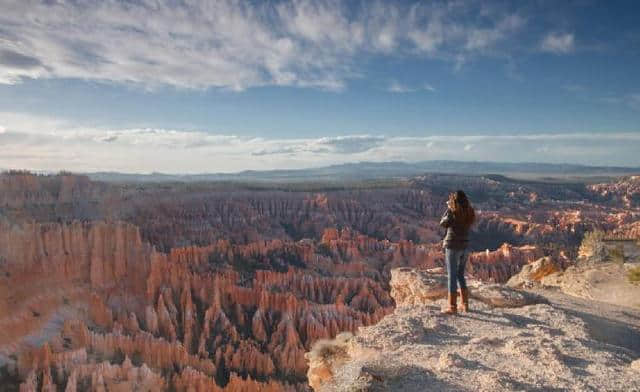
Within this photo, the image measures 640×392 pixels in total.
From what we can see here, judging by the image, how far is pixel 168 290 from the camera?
2116 centimetres

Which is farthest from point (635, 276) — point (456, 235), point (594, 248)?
point (456, 235)

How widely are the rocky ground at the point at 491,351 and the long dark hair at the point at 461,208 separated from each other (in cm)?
148

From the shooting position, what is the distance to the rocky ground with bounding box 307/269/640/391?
5.04 m

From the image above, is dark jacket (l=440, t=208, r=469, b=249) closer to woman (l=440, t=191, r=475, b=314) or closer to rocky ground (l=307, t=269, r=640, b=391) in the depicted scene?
woman (l=440, t=191, r=475, b=314)

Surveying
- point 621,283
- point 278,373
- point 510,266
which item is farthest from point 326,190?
point 621,283

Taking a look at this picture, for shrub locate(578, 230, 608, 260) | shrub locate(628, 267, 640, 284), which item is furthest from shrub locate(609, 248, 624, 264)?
shrub locate(628, 267, 640, 284)

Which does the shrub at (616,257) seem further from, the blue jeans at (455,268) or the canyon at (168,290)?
the blue jeans at (455,268)

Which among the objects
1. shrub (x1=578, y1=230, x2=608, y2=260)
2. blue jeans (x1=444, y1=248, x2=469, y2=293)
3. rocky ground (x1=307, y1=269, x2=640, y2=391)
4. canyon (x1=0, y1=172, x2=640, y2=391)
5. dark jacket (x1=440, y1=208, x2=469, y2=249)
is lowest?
canyon (x1=0, y1=172, x2=640, y2=391)

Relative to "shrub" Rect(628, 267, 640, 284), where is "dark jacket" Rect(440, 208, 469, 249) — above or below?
above

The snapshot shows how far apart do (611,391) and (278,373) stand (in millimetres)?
12736

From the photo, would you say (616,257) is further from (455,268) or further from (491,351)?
(491,351)

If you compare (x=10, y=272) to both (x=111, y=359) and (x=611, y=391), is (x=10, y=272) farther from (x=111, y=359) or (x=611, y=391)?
(x=611, y=391)

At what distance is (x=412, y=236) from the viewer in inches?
2188

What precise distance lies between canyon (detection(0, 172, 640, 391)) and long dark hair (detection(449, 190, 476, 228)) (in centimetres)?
530
